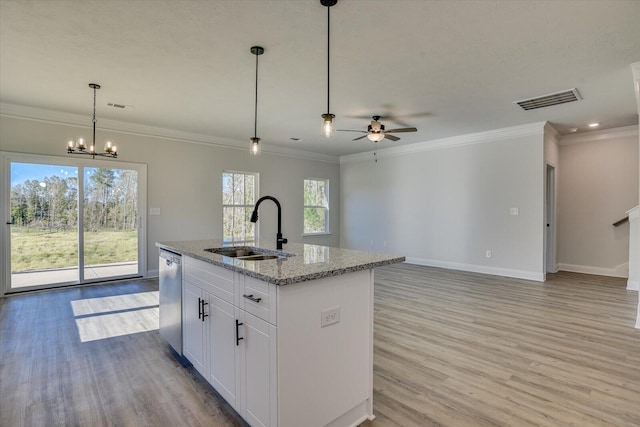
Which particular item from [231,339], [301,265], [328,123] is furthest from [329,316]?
[328,123]

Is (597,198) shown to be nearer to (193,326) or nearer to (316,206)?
(316,206)

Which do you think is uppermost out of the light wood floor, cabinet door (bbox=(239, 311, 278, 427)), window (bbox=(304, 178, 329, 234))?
window (bbox=(304, 178, 329, 234))

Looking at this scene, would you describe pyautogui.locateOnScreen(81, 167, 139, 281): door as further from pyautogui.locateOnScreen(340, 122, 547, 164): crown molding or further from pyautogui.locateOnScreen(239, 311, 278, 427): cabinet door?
pyautogui.locateOnScreen(340, 122, 547, 164): crown molding

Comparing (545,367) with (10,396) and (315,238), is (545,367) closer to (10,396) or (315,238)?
(10,396)

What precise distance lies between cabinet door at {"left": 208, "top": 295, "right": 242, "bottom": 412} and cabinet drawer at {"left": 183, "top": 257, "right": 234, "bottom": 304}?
51 mm

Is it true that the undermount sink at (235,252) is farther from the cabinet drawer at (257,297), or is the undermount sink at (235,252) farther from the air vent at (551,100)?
the air vent at (551,100)

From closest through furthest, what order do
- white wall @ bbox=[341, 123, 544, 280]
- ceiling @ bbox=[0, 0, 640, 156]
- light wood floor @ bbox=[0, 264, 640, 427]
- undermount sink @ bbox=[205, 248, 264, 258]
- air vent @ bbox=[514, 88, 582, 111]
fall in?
light wood floor @ bbox=[0, 264, 640, 427] → ceiling @ bbox=[0, 0, 640, 156] → undermount sink @ bbox=[205, 248, 264, 258] → air vent @ bbox=[514, 88, 582, 111] → white wall @ bbox=[341, 123, 544, 280]

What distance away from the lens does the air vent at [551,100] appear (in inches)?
158

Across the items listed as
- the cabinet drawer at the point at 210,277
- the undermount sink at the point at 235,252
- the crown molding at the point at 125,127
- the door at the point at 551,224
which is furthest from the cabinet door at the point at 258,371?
the door at the point at 551,224

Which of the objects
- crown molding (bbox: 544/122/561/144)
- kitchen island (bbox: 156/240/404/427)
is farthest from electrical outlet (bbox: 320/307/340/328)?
crown molding (bbox: 544/122/561/144)

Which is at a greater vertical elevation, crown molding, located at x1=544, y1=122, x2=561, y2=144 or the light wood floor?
crown molding, located at x1=544, y1=122, x2=561, y2=144

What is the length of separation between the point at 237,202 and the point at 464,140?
4724 mm

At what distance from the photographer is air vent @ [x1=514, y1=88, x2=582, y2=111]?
13.1 ft

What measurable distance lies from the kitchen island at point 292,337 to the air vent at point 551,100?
11.7 ft
